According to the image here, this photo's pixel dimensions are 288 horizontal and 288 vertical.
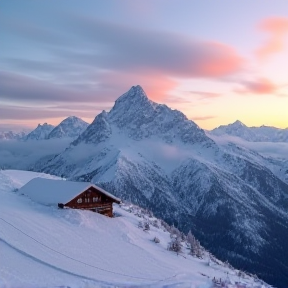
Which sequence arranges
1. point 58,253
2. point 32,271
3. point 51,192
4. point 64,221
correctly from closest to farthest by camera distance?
point 32,271, point 58,253, point 64,221, point 51,192

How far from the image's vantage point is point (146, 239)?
43.6 meters

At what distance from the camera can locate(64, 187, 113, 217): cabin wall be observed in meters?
47.0

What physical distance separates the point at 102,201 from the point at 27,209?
31.6 ft

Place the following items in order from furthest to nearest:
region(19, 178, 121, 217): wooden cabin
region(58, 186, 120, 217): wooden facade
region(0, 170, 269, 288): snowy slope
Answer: region(58, 186, 120, 217): wooden facade < region(19, 178, 121, 217): wooden cabin < region(0, 170, 269, 288): snowy slope

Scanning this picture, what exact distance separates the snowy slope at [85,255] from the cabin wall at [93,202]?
205cm

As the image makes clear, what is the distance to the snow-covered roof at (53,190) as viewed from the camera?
46.5 metres

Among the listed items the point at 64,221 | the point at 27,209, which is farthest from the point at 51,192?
the point at 64,221

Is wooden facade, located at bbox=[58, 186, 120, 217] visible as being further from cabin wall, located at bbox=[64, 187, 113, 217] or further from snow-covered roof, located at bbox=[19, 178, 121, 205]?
snow-covered roof, located at bbox=[19, 178, 121, 205]

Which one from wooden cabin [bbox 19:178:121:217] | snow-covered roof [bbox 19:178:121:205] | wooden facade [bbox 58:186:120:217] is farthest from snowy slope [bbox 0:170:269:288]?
wooden facade [bbox 58:186:120:217]

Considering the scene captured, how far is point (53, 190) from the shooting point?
163ft

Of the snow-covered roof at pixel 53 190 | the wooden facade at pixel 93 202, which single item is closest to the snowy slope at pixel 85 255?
the snow-covered roof at pixel 53 190

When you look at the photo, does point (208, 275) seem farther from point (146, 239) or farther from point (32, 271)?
point (32, 271)

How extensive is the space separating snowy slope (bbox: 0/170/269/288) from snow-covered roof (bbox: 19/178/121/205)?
126 cm

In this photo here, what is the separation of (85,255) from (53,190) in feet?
57.0
